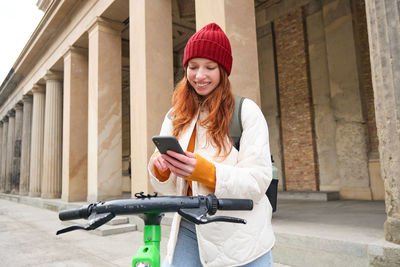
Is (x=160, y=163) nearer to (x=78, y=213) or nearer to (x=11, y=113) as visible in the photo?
(x=78, y=213)

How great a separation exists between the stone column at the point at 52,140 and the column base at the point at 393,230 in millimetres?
12683

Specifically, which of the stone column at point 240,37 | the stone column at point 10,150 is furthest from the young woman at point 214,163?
the stone column at point 10,150

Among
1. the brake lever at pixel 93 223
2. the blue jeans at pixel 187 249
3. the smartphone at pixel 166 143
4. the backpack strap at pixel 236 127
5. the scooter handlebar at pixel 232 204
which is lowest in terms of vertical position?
the blue jeans at pixel 187 249

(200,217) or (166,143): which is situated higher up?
(166,143)

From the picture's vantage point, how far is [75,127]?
10.4m

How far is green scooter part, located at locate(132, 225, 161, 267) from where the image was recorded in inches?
41.4

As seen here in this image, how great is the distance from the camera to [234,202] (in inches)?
42.0

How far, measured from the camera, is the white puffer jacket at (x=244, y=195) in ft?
3.81

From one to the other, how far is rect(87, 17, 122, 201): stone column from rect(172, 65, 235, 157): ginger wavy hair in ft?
24.5

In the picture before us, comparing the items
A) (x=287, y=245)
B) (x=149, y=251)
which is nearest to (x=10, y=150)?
(x=287, y=245)

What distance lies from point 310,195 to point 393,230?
615 centimetres

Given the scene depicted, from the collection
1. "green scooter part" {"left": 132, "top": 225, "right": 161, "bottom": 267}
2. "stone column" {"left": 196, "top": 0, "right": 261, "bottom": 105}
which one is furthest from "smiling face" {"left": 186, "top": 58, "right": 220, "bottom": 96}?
"stone column" {"left": 196, "top": 0, "right": 261, "bottom": 105}

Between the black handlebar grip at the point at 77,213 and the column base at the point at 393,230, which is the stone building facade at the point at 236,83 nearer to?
the column base at the point at 393,230

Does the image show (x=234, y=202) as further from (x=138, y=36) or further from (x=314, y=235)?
(x=138, y=36)
